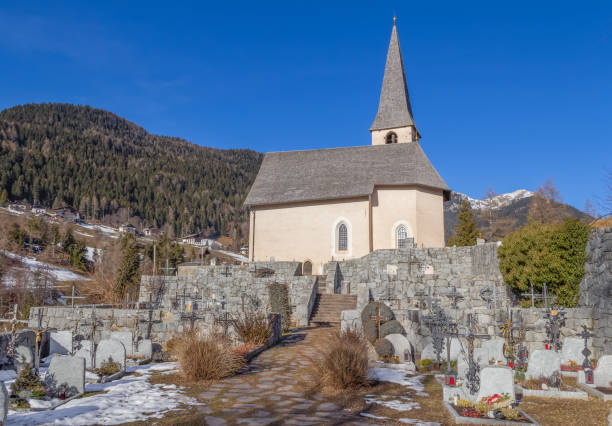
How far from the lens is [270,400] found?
7.98m

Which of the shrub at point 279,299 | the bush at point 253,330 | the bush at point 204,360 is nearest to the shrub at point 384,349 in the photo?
the bush at point 253,330

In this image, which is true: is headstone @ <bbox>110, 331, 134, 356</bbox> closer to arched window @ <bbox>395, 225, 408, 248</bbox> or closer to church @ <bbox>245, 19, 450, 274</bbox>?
church @ <bbox>245, 19, 450, 274</bbox>

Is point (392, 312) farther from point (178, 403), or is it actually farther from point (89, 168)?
point (89, 168)

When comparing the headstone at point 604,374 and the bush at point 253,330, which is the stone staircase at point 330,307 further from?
the headstone at point 604,374

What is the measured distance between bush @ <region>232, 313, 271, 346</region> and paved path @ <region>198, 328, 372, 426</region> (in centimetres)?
179

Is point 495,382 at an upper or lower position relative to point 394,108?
lower

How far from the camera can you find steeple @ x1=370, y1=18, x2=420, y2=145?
135 ft

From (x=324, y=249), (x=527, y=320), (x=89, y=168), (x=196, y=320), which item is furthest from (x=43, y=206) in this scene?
Answer: (x=527, y=320)

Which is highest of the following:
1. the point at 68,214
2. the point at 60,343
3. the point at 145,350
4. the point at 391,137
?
the point at 68,214

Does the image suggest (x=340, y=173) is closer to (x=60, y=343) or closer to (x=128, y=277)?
(x=128, y=277)

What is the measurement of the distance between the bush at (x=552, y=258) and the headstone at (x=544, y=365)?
6.25 metres

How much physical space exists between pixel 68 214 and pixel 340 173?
91890 millimetres

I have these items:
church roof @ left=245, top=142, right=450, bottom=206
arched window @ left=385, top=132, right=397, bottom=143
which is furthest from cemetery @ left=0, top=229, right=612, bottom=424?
arched window @ left=385, top=132, right=397, bottom=143

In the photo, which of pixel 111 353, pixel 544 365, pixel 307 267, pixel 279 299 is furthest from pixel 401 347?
pixel 307 267
